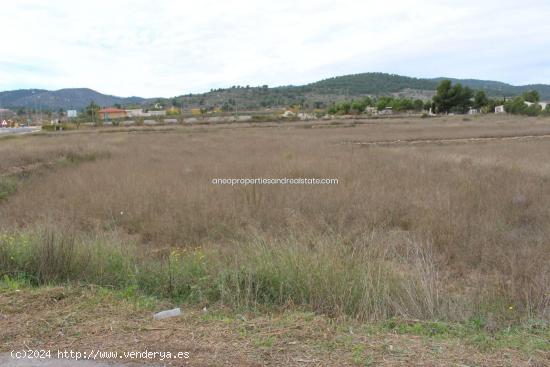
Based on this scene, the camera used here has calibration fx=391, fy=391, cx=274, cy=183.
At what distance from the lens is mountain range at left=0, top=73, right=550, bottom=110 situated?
5694 inches

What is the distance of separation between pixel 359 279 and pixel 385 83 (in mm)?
194921

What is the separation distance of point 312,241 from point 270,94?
526 ft

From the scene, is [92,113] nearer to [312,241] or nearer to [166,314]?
[312,241]

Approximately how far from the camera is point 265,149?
2289 centimetres

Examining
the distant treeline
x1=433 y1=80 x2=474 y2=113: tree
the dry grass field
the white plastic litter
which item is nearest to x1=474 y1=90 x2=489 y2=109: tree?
the distant treeline

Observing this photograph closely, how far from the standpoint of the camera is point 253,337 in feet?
10.3

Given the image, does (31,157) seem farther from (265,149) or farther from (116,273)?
(116,273)

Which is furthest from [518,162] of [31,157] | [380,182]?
[31,157]

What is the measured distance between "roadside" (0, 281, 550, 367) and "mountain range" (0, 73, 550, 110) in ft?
405

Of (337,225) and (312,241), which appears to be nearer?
(312,241)

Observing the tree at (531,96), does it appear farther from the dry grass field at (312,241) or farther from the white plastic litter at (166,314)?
the white plastic litter at (166,314)

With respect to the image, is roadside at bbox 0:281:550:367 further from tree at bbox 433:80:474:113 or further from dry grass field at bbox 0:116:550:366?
tree at bbox 433:80:474:113

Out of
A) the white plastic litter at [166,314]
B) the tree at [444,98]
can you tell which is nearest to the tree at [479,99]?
the tree at [444,98]

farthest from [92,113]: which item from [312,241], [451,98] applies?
[312,241]
